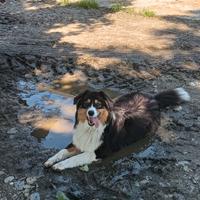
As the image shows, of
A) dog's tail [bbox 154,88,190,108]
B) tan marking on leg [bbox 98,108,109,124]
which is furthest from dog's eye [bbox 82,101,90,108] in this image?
dog's tail [bbox 154,88,190,108]

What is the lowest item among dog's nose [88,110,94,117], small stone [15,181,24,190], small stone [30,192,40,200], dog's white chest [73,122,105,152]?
small stone [30,192,40,200]

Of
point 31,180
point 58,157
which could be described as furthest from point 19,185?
point 58,157

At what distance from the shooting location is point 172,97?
690 centimetres

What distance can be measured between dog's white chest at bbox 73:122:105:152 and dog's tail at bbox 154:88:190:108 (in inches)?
57.9

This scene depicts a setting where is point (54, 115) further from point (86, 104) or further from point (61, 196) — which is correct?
point (61, 196)

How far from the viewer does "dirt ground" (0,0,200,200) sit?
17.1 feet

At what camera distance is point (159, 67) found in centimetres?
853

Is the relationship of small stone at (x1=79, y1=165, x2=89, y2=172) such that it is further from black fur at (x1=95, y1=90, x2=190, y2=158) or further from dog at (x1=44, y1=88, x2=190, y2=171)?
black fur at (x1=95, y1=90, x2=190, y2=158)

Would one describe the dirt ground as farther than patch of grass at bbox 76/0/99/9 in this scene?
No

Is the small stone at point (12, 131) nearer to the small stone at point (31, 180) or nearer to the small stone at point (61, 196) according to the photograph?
the small stone at point (31, 180)

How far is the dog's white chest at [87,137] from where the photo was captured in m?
5.46

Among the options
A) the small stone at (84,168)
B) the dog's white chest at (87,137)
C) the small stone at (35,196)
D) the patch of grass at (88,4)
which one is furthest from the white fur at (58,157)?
the patch of grass at (88,4)

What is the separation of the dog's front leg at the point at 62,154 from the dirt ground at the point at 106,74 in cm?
11

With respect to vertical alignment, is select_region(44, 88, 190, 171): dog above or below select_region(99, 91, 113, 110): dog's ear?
below
